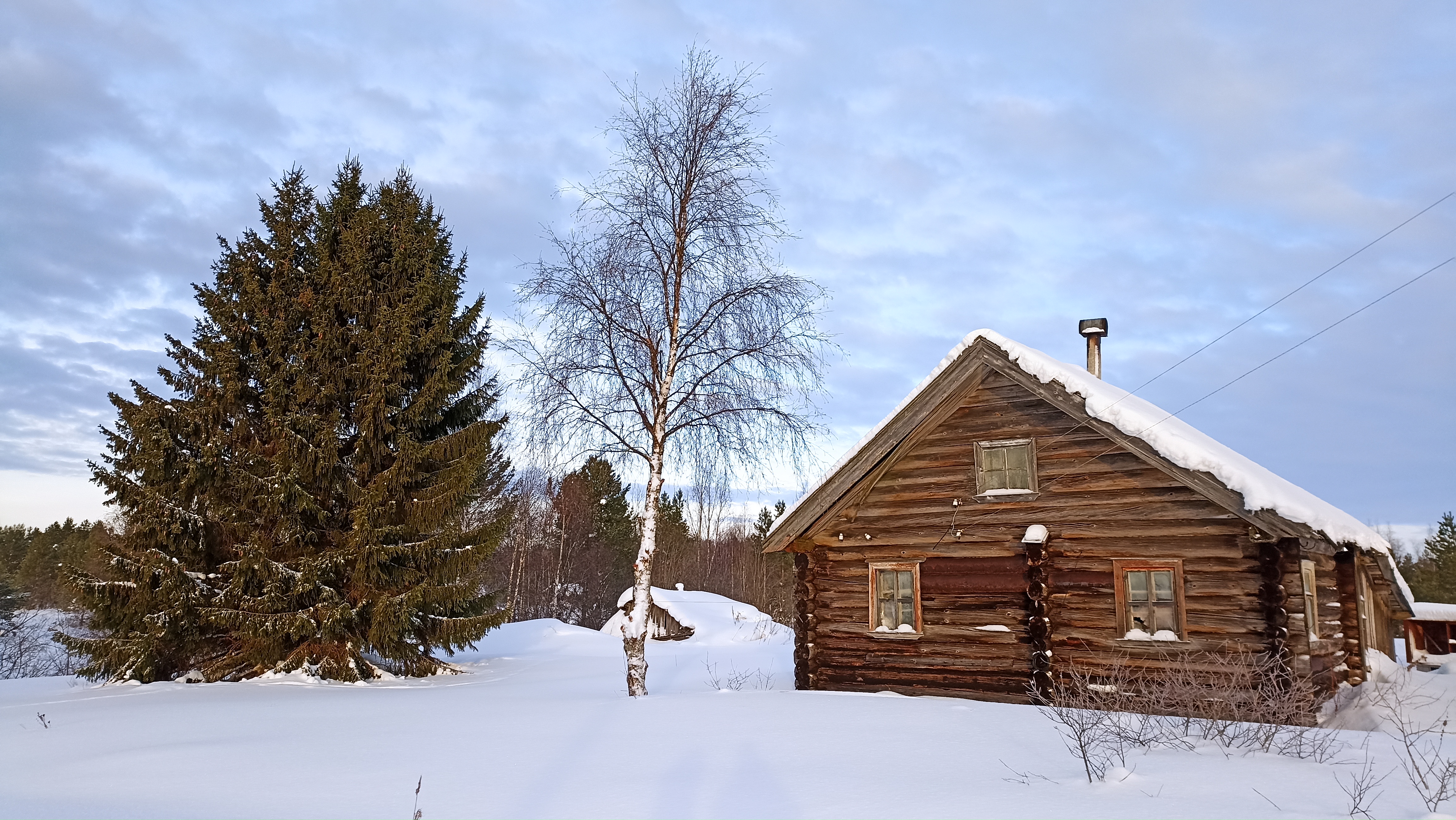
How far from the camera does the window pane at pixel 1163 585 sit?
508 inches

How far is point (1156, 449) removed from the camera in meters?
12.5

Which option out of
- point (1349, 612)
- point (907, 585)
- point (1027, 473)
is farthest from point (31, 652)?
point (1349, 612)

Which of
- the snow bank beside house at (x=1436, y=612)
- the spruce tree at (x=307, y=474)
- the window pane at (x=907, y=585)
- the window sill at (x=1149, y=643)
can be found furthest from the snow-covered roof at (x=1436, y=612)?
the spruce tree at (x=307, y=474)

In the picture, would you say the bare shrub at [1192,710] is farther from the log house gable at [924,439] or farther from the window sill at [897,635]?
the window sill at [897,635]

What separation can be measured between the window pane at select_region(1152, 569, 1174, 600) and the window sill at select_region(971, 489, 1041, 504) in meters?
2.09

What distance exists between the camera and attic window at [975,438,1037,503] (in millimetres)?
13992

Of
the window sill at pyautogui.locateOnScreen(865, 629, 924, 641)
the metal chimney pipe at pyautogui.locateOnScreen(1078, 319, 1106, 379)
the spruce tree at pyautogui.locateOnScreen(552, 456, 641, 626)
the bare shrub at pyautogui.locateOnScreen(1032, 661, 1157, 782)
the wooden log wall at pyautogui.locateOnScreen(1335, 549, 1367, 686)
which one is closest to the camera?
the bare shrub at pyautogui.locateOnScreen(1032, 661, 1157, 782)

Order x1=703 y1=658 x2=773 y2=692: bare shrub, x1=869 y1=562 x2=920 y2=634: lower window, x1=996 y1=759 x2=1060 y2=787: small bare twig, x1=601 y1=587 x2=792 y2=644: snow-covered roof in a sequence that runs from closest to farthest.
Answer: x1=996 y1=759 x2=1060 y2=787: small bare twig
x1=869 y1=562 x2=920 y2=634: lower window
x1=703 y1=658 x2=773 y2=692: bare shrub
x1=601 y1=587 x2=792 y2=644: snow-covered roof

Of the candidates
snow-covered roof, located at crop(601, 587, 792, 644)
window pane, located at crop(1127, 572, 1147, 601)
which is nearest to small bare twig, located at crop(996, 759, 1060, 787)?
window pane, located at crop(1127, 572, 1147, 601)

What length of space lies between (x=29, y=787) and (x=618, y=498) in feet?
172

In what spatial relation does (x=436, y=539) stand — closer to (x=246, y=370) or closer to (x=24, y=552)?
(x=246, y=370)

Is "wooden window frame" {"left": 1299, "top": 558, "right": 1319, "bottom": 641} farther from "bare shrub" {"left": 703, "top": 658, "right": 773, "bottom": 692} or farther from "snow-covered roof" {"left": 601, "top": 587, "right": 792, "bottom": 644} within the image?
"snow-covered roof" {"left": 601, "top": 587, "right": 792, "bottom": 644}

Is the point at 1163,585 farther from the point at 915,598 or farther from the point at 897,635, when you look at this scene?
the point at 897,635

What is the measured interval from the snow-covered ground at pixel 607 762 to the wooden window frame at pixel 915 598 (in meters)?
1.25
